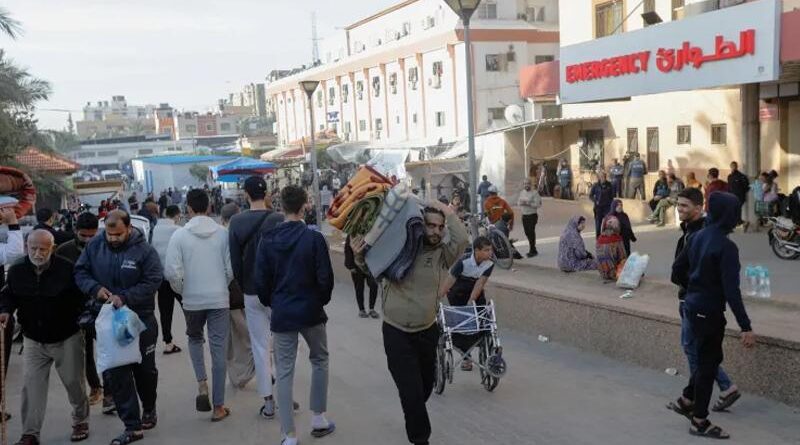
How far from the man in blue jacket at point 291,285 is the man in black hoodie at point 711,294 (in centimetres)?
252

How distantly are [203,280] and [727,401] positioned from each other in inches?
162

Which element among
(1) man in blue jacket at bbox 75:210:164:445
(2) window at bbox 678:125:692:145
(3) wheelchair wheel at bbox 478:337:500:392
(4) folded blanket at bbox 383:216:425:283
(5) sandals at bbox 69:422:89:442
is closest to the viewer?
(4) folded blanket at bbox 383:216:425:283

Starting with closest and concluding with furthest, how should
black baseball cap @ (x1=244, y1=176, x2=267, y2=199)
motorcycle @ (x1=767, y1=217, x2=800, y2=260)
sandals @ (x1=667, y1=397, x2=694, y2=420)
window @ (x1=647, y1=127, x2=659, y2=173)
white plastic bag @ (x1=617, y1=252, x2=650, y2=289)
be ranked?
sandals @ (x1=667, y1=397, x2=694, y2=420), black baseball cap @ (x1=244, y1=176, x2=267, y2=199), white plastic bag @ (x1=617, y1=252, x2=650, y2=289), motorcycle @ (x1=767, y1=217, x2=800, y2=260), window @ (x1=647, y1=127, x2=659, y2=173)

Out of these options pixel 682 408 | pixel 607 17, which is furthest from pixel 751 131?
pixel 682 408

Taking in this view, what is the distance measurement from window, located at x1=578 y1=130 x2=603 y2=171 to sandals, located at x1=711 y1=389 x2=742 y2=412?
1704 centimetres

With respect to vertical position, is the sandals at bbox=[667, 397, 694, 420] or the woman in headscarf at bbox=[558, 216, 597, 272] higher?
the woman in headscarf at bbox=[558, 216, 597, 272]

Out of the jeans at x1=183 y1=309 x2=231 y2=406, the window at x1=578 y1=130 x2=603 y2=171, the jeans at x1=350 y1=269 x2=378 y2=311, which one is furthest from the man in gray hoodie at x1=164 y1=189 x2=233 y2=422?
the window at x1=578 y1=130 x2=603 y2=171

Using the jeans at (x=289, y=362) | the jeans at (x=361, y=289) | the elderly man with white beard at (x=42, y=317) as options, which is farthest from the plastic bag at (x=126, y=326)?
the jeans at (x=361, y=289)

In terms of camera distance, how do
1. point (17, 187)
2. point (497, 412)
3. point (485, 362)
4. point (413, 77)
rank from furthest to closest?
point (413, 77) < point (17, 187) < point (485, 362) < point (497, 412)

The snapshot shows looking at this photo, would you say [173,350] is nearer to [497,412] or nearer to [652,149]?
[497,412]

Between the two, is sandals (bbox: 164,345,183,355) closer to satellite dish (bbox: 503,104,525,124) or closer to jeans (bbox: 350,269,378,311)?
jeans (bbox: 350,269,378,311)

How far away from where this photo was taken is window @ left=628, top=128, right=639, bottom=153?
20.8m

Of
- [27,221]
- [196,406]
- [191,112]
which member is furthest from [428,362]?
[191,112]

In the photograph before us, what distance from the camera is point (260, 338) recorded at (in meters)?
6.18
